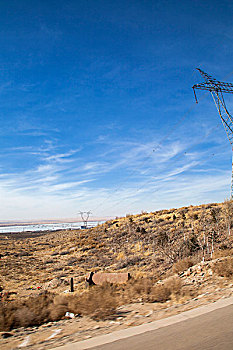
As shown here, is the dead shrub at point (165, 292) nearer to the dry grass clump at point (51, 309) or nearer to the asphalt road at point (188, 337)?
the dry grass clump at point (51, 309)

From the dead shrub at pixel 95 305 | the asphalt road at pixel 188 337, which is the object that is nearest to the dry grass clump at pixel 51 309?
Answer: the dead shrub at pixel 95 305

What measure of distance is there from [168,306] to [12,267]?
31887mm

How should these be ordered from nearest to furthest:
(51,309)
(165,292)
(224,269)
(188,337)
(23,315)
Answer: (188,337) < (23,315) < (51,309) < (165,292) < (224,269)

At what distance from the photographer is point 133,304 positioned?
299 inches

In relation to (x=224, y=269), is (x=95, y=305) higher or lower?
lower

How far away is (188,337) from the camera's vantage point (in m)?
4.28

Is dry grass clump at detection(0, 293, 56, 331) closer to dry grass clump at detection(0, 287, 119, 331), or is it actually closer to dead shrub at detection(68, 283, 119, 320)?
dry grass clump at detection(0, 287, 119, 331)

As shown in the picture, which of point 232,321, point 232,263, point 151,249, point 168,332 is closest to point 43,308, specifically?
point 168,332

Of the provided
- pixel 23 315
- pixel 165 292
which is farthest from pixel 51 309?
pixel 165 292

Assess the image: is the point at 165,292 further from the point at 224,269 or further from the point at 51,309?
the point at 51,309

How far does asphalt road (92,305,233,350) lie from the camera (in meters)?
3.93

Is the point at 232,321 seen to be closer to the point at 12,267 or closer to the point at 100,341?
the point at 100,341

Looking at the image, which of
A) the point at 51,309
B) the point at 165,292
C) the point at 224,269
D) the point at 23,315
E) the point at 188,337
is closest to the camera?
the point at 188,337

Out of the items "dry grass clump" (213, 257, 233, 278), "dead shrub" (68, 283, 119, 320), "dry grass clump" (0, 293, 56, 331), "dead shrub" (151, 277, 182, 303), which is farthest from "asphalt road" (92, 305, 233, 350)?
"dry grass clump" (213, 257, 233, 278)
